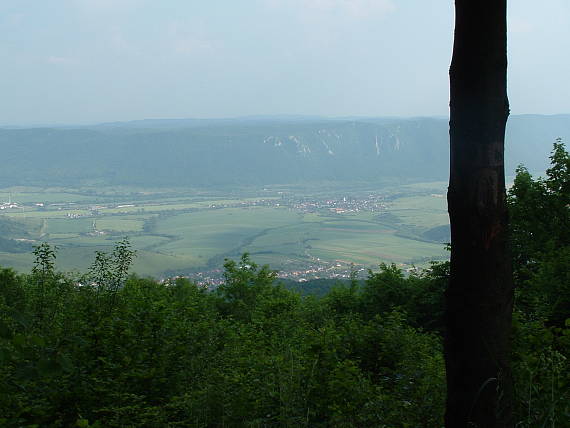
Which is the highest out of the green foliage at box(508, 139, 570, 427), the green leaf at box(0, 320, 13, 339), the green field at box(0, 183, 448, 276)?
the green leaf at box(0, 320, 13, 339)

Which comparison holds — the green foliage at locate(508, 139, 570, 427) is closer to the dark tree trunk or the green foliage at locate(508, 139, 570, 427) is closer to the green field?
the dark tree trunk

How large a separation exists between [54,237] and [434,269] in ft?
320

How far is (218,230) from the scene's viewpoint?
123 m

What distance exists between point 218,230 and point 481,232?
120933 millimetres

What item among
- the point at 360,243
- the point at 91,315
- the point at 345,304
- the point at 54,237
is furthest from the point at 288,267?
the point at 91,315

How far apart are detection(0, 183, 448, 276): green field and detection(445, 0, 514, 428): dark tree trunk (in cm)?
7045

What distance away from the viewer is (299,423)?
4.41 m

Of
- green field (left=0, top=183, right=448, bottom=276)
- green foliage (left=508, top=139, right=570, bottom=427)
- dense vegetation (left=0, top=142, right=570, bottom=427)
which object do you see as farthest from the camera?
green field (left=0, top=183, right=448, bottom=276)

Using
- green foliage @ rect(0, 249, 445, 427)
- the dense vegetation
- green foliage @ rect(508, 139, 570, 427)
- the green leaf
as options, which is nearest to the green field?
green foliage @ rect(508, 139, 570, 427)

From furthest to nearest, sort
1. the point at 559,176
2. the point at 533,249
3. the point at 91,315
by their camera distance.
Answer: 1. the point at 559,176
2. the point at 533,249
3. the point at 91,315

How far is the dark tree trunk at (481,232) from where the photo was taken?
9.91ft

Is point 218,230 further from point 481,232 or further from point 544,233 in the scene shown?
point 481,232

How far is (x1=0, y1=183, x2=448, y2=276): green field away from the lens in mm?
86562

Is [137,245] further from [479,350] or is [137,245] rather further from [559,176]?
[479,350]
